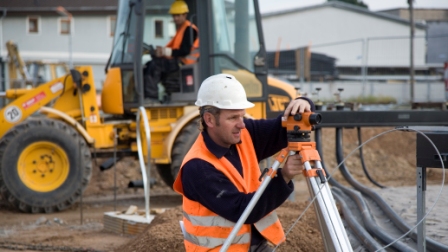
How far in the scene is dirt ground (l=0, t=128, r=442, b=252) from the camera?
20.9ft

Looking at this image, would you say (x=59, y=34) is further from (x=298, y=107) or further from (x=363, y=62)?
(x=298, y=107)

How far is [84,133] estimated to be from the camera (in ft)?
34.6

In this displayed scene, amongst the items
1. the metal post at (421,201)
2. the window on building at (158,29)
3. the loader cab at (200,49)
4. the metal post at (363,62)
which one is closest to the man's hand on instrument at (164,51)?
the loader cab at (200,49)

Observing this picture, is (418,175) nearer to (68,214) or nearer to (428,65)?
(68,214)

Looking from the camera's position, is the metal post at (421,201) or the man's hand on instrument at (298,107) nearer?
the man's hand on instrument at (298,107)

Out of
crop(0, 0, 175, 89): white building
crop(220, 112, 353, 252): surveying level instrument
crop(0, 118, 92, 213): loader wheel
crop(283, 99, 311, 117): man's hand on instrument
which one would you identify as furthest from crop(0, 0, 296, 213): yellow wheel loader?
crop(0, 0, 175, 89): white building

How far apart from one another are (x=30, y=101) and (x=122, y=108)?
4.82 ft

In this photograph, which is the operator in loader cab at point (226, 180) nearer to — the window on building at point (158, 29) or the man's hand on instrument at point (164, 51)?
the man's hand on instrument at point (164, 51)

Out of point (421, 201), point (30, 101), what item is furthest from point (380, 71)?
point (421, 201)

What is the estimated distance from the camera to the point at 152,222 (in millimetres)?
7570

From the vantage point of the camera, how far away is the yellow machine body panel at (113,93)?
1073 centimetres

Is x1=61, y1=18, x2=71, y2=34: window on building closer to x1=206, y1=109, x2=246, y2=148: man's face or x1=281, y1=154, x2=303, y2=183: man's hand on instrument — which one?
x1=206, y1=109, x2=246, y2=148: man's face

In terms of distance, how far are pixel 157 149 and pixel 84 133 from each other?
1156mm

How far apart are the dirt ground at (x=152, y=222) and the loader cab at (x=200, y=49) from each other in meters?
1.64
